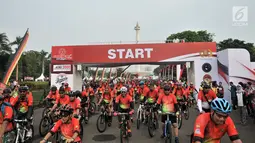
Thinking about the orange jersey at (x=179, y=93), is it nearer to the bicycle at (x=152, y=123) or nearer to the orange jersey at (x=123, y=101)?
the bicycle at (x=152, y=123)

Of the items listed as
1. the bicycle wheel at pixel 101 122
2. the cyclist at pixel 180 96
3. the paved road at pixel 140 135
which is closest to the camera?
the paved road at pixel 140 135

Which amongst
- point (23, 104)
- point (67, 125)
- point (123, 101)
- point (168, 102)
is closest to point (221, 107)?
point (67, 125)

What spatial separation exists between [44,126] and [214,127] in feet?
23.3

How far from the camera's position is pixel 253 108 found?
35.7ft

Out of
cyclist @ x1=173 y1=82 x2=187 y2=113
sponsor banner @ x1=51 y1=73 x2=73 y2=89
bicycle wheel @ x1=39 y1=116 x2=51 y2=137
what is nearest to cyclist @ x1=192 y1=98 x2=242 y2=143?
bicycle wheel @ x1=39 y1=116 x2=51 y2=137

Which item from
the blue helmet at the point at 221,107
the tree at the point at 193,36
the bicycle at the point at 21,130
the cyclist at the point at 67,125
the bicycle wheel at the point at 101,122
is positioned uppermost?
the tree at the point at 193,36

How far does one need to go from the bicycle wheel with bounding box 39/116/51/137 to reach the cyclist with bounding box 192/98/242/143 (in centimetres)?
680

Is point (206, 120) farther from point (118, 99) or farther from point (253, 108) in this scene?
point (253, 108)

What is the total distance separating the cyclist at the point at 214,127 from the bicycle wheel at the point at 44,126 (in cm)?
680

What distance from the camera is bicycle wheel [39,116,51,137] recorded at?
27.1 ft

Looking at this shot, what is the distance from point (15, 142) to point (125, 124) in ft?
11.0

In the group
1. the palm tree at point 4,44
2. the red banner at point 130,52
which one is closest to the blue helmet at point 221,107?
the red banner at point 130,52

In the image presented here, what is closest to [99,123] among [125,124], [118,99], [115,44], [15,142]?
[118,99]

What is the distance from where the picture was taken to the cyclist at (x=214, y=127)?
120 inches
